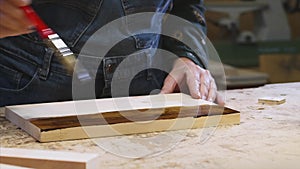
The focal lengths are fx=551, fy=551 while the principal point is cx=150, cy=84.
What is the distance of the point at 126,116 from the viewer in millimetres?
905

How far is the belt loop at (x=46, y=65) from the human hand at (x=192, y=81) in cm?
25

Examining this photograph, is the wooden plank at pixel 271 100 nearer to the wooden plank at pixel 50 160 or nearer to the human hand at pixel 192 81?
the human hand at pixel 192 81

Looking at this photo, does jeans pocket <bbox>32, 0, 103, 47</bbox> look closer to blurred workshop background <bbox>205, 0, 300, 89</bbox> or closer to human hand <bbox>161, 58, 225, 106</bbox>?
human hand <bbox>161, 58, 225, 106</bbox>

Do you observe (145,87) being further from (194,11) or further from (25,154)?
(25,154)

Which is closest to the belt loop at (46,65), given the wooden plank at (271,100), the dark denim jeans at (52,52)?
the dark denim jeans at (52,52)

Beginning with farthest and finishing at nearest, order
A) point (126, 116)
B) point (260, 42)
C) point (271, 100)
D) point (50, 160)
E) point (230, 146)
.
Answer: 1. point (260, 42)
2. point (271, 100)
3. point (126, 116)
4. point (230, 146)
5. point (50, 160)

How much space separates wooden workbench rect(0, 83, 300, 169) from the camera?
2.36 ft

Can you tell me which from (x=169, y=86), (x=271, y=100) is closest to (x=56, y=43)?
(x=169, y=86)

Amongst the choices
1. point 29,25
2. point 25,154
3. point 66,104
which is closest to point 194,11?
point 66,104

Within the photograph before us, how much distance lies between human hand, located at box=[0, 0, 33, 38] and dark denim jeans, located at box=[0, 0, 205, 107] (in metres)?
0.28

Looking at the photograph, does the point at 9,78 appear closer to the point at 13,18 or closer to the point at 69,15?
the point at 69,15

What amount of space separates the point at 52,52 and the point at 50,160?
540 millimetres

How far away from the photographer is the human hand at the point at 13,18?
2.74ft

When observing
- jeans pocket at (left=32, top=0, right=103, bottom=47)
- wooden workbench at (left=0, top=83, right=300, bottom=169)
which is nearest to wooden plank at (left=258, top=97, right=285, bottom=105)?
wooden workbench at (left=0, top=83, right=300, bottom=169)
